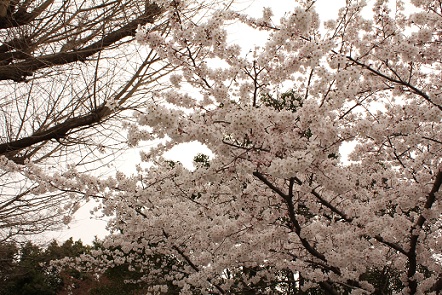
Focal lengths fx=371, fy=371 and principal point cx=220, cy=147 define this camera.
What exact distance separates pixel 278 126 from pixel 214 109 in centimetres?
60

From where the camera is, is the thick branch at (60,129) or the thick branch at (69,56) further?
the thick branch at (60,129)

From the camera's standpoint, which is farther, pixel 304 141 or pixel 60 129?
pixel 60 129

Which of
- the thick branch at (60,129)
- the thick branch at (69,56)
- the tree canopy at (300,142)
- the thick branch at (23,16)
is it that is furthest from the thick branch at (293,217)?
the thick branch at (23,16)

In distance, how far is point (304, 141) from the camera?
3.36 m

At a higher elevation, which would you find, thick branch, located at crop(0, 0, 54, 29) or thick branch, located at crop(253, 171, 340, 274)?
thick branch, located at crop(0, 0, 54, 29)

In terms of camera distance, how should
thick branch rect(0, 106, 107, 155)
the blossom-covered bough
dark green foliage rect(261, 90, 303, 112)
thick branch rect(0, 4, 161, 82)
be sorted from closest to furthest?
1. the blossom-covered bough
2. dark green foliage rect(261, 90, 303, 112)
3. thick branch rect(0, 4, 161, 82)
4. thick branch rect(0, 106, 107, 155)

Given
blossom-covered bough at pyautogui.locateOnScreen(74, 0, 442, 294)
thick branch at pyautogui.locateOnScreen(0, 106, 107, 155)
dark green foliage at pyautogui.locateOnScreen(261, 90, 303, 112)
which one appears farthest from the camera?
thick branch at pyautogui.locateOnScreen(0, 106, 107, 155)

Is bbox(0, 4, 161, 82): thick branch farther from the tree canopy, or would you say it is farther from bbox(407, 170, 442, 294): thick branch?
bbox(407, 170, 442, 294): thick branch

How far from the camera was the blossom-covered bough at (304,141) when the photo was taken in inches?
124

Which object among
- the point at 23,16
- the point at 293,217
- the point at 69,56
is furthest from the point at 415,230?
the point at 23,16

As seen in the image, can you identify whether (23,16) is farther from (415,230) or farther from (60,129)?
(415,230)

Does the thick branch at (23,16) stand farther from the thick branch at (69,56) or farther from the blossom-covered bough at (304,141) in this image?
the blossom-covered bough at (304,141)

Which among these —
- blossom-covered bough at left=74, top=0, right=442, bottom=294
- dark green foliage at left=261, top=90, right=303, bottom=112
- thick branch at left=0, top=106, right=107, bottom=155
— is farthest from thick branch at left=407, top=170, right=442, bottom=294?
thick branch at left=0, top=106, right=107, bottom=155

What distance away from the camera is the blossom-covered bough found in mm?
3150
